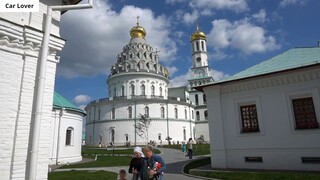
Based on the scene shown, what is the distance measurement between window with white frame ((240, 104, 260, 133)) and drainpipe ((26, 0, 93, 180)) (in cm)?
1034

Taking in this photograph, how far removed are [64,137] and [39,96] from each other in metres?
17.3

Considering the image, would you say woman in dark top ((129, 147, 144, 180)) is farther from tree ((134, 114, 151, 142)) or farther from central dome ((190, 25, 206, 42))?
central dome ((190, 25, 206, 42))

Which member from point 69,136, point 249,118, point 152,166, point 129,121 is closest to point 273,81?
point 249,118

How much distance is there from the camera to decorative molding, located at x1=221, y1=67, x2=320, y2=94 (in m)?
11.5

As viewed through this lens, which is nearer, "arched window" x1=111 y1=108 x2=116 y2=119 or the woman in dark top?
the woman in dark top

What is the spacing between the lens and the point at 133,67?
58156mm

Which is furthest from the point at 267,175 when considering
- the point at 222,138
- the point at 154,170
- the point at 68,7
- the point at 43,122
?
the point at 68,7

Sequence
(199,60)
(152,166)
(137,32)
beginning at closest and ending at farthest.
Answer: (152,166), (137,32), (199,60)

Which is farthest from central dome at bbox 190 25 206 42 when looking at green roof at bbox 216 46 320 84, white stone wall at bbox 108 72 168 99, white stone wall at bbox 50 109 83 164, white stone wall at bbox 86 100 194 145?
green roof at bbox 216 46 320 84

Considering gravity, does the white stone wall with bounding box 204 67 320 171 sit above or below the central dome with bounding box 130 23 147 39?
below

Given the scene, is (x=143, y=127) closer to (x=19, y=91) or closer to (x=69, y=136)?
(x=69, y=136)

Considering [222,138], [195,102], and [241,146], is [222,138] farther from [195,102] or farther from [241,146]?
[195,102]

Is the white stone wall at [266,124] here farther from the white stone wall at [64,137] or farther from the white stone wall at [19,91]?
the white stone wall at [64,137]

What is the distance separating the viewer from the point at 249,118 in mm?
13344
